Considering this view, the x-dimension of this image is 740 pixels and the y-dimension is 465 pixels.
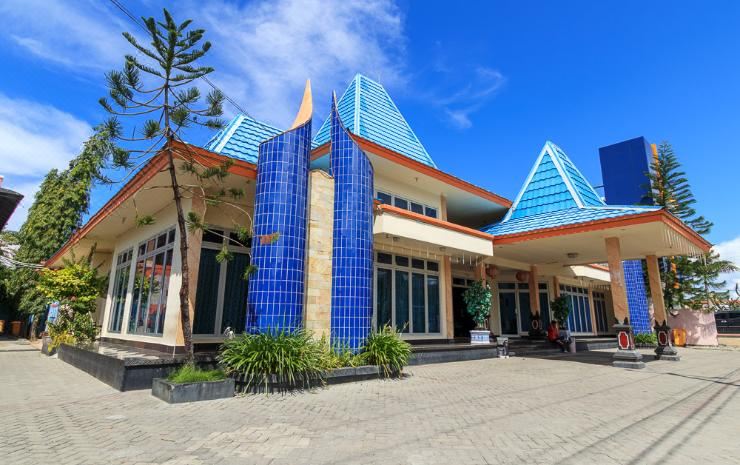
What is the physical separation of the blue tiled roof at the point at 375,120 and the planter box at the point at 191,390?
983 cm

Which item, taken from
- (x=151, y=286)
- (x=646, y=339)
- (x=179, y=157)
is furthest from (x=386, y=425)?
(x=646, y=339)

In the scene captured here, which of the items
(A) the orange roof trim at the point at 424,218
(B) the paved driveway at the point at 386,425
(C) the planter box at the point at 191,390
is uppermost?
(A) the orange roof trim at the point at 424,218

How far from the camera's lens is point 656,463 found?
12.6 feet

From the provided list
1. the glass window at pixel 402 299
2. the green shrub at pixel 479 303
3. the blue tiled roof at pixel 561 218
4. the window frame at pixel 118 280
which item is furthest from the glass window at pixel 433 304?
the window frame at pixel 118 280

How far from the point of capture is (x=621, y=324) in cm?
1159

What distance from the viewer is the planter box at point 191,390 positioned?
5992mm

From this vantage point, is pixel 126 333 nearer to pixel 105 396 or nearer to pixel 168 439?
pixel 105 396

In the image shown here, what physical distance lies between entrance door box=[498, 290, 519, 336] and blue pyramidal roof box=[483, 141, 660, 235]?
16.6 feet

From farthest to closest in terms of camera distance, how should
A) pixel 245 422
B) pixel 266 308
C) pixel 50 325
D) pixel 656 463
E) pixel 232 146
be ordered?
pixel 50 325 < pixel 232 146 < pixel 266 308 < pixel 245 422 < pixel 656 463

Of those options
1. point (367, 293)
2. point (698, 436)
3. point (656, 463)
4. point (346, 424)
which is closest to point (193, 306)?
point (367, 293)

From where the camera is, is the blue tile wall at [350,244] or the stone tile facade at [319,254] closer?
the stone tile facade at [319,254]

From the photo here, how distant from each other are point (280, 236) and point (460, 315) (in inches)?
474

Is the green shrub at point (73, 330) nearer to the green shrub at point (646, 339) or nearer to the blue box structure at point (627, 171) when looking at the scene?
the green shrub at point (646, 339)

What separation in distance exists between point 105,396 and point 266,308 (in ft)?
9.95
